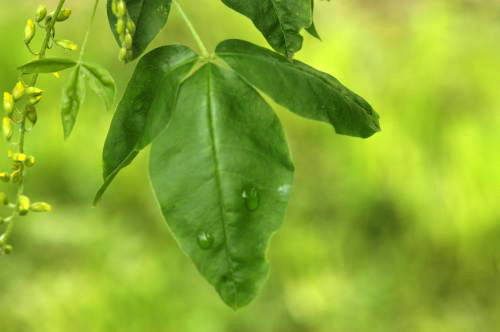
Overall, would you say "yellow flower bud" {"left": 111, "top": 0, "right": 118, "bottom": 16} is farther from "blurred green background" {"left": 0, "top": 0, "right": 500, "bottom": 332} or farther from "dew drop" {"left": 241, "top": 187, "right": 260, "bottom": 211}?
"blurred green background" {"left": 0, "top": 0, "right": 500, "bottom": 332}

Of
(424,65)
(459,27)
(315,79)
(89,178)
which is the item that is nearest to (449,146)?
(424,65)

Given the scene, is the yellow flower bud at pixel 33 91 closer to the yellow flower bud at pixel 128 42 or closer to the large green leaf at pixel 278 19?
the yellow flower bud at pixel 128 42

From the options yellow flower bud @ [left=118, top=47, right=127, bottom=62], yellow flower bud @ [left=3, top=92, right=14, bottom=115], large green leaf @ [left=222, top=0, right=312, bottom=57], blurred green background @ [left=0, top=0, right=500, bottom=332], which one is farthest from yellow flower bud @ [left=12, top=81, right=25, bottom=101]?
blurred green background @ [left=0, top=0, right=500, bottom=332]

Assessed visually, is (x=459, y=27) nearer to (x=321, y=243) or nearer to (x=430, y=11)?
(x=430, y=11)

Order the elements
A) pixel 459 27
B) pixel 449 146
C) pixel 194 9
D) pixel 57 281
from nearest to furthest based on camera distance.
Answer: pixel 57 281, pixel 449 146, pixel 459 27, pixel 194 9

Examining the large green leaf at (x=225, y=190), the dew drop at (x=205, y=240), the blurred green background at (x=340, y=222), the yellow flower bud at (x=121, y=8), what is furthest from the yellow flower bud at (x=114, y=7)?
the blurred green background at (x=340, y=222)
